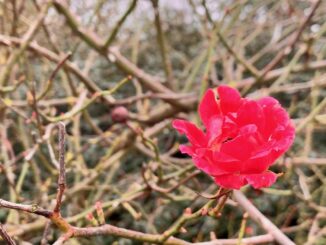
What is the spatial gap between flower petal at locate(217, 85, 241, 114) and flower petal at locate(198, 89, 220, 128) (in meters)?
0.01

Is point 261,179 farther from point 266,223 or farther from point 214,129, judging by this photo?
point 266,223

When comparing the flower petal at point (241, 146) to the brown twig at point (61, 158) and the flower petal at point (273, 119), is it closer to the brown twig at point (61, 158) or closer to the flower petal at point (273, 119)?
the flower petal at point (273, 119)

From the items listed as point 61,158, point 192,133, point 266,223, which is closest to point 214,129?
point 192,133

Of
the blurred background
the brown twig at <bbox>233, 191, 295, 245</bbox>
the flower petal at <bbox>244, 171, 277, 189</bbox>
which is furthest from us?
the blurred background

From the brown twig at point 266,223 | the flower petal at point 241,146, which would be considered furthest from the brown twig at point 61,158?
the brown twig at point 266,223

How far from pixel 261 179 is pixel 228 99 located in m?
0.14

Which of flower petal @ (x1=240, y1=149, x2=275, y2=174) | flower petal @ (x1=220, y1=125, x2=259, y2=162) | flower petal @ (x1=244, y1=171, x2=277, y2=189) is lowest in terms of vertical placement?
flower petal @ (x1=244, y1=171, x2=277, y2=189)

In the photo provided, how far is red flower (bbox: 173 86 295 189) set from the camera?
2.21ft

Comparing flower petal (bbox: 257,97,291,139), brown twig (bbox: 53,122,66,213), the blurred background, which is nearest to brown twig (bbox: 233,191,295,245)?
the blurred background

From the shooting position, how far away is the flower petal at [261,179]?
0.66 m

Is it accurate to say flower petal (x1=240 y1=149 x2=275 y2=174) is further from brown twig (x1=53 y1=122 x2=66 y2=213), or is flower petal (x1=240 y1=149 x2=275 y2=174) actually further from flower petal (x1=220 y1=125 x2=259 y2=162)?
brown twig (x1=53 y1=122 x2=66 y2=213)

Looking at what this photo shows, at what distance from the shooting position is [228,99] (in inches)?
29.6

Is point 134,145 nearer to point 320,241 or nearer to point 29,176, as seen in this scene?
point 320,241

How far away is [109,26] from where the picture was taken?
3.63m
